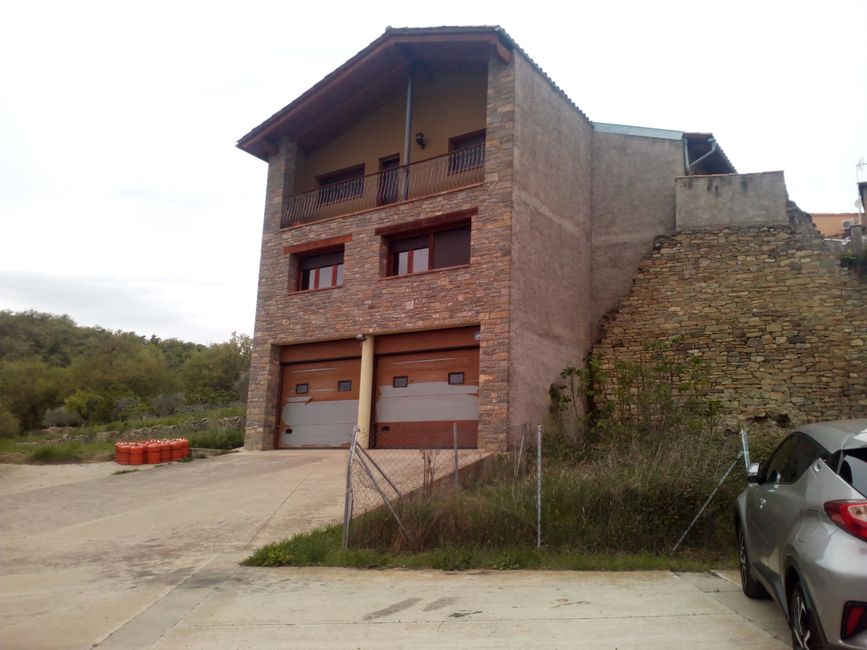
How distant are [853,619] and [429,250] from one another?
13.3 metres

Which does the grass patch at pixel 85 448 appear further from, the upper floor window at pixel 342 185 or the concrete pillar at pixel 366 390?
the upper floor window at pixel 342 185

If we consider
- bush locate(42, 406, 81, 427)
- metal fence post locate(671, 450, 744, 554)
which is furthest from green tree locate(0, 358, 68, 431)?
metal fence post locate(671, 450, 744, 554)

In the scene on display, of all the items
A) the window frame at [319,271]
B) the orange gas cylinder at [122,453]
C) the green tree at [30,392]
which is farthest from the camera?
the green tree at [30,392]

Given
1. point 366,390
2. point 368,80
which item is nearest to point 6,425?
point 366,390

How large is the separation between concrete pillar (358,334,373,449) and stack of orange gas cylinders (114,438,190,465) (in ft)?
13.9

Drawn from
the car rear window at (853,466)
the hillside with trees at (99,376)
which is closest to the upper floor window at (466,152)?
the car rear window at (853,466)

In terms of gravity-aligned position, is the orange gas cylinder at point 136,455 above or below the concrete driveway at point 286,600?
above

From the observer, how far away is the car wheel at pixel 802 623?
3.67 meters

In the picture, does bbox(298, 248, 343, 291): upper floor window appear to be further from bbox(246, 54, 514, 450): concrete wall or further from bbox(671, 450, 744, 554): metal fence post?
bbox(671, 450, 744, 554): metal fence post

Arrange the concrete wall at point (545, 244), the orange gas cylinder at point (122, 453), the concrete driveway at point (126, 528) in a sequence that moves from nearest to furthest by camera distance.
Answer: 1. the concrete driveway at point (126, 528)
2. the concrete wall at point (545, 244)
3. the orange gas cylinder at point (122, 453)

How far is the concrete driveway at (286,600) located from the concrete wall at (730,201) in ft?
A: 36.0

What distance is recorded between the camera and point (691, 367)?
14.8 m

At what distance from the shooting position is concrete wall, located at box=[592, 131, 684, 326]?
55.2 ft

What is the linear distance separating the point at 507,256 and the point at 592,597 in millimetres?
9236
